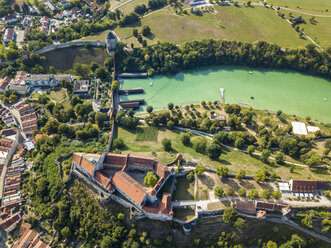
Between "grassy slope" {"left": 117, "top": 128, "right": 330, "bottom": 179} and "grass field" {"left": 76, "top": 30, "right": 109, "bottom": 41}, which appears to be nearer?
"grassy slope" {"left": 117, "top": 128, "right": 330, "bottom": 179}

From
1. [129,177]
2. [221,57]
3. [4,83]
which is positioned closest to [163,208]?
[129,177]

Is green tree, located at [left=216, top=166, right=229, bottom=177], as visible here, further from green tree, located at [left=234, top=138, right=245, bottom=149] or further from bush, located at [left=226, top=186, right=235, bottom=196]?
green tree, located at [left=234, top=138, right=245, bottom=149]

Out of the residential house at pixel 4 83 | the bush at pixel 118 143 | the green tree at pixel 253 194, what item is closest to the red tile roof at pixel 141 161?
the bush at pixel 118 143

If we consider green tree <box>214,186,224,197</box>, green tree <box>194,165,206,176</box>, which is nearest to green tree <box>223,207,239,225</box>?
green tree <box>214,186,224,197</box>

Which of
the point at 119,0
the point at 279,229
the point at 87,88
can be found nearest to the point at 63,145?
the point at 87,88

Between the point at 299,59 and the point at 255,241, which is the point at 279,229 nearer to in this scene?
the point at 255,241

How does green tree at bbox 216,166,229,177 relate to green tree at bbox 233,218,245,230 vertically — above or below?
above
